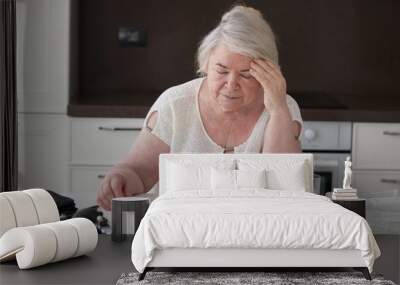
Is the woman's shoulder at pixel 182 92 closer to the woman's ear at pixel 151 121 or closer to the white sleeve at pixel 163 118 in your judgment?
the white sleeve at pixel 163 118

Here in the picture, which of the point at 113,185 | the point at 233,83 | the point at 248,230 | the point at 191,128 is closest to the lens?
the point at 248,230

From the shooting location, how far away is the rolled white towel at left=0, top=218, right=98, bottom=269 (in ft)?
15.4

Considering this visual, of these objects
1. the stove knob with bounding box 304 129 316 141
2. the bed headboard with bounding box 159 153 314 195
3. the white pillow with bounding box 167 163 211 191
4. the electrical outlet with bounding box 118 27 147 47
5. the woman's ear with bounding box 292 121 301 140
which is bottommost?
the white pillow with bounding box 167 163 211 191

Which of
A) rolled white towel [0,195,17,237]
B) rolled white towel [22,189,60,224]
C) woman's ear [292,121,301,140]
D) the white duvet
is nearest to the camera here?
the white duvet

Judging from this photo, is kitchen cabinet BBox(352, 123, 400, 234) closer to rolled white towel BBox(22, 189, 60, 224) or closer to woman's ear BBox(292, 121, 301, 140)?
woman's ear BBox(292, 121, 301, 140)

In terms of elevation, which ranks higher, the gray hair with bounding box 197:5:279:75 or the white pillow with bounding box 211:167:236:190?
the gray hair with bounding box 197:5:279:75

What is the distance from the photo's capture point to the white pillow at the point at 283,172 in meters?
5.46

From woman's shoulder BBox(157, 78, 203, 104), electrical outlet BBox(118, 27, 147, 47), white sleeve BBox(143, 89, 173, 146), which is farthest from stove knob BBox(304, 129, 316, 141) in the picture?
electrical outlet BBox(118, 27, 147, 47)

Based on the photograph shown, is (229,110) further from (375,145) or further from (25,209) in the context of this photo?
(25,209)

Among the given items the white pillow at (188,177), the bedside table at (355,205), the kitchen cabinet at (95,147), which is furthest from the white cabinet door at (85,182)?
the bedside table at (355,205)

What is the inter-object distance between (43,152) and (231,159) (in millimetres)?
1415

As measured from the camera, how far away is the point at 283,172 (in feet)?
18.0

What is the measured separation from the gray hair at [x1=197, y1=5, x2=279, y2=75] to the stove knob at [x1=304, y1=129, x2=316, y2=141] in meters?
0.55

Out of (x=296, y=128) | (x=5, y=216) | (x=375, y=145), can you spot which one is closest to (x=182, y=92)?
(x=296, y=128)
